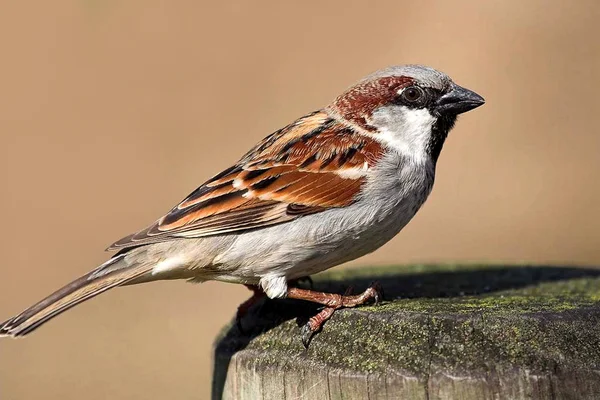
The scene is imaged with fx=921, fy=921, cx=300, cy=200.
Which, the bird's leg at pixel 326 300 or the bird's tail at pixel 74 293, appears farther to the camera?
the bird's tail at pixel 74 293

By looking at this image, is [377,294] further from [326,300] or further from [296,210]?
[296,210]

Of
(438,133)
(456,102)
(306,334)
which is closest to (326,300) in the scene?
(306,334)

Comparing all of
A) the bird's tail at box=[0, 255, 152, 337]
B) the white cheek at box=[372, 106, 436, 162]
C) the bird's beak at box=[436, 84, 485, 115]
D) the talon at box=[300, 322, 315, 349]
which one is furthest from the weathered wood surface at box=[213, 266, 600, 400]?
the bird's beak at box=[436, 84, 485, 115]

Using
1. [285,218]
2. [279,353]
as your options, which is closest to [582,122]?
[285,218]

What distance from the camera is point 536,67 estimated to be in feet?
40.1

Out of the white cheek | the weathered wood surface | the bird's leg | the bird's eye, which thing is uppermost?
the bird's eye

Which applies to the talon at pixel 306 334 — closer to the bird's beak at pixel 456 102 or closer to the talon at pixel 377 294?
the talon at pixel 377 294

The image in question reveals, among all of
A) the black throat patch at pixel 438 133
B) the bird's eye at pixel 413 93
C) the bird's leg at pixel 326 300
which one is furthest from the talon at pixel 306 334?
the bird's eye at pixel 413 93

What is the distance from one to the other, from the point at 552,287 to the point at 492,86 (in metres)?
7.35

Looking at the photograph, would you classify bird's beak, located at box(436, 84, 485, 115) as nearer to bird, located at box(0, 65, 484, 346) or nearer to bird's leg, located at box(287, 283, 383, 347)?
bird, located at box(0, 65, 484, 346)

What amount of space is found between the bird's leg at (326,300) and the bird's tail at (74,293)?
83 centimetres

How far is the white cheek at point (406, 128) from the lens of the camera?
5129 mm

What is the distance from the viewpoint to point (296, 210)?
4793mm

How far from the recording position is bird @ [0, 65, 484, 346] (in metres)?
4.69
